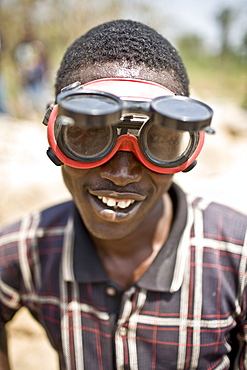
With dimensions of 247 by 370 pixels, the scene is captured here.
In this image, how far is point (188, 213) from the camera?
1.54 metres

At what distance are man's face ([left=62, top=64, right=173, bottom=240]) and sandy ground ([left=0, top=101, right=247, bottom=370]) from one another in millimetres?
1742

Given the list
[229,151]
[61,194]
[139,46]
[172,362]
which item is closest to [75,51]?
[139,46]

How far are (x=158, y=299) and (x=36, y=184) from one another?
291 cm

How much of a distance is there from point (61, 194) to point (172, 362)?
2747 mm

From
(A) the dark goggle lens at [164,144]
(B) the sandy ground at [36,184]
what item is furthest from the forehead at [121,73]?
(B) the sandy ground at [36,184]

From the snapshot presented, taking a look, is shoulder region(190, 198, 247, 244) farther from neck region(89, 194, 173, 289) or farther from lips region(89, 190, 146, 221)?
lips region(89, 190, 146, 221)

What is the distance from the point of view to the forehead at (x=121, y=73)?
1.18m

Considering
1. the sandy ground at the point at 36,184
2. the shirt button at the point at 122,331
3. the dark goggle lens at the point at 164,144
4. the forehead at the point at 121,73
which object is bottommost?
the sandy ground at the point at 36,184

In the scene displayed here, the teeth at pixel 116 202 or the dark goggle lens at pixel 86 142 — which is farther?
the teeth at pixel 116 202

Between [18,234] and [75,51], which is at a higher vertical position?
[75,51]

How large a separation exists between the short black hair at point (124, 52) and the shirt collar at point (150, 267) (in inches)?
19.2

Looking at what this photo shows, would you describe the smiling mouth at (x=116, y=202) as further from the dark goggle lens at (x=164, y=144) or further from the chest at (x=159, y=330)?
the chest at (x=159, y=330)

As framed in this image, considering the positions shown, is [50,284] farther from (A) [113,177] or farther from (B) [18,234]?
(A) [113,177]

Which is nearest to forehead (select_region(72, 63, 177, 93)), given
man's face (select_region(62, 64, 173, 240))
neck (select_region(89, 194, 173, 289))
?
man's face (select_region(62, 64, 173, 240))
